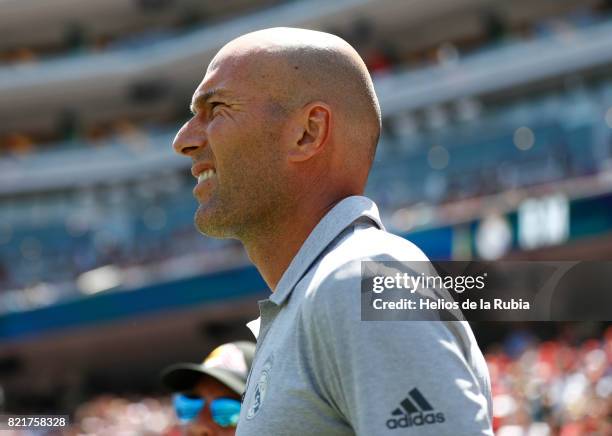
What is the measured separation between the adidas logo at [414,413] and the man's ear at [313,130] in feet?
1.66

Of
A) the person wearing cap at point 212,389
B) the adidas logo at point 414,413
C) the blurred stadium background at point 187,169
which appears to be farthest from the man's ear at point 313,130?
the blurred stadium background at point 187,169

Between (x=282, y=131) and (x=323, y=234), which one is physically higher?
(x=282, y=131)

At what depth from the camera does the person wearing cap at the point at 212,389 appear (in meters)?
2.86

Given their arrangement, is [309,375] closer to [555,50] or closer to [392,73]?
[555,50]

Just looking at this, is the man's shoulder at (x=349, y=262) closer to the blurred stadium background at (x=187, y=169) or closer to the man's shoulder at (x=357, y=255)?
the man's shoulder at (x=357, y=255)

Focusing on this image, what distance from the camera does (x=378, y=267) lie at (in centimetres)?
140

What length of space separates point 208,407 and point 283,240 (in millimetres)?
1342

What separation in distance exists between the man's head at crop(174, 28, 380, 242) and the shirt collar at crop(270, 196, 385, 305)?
7 centimetres

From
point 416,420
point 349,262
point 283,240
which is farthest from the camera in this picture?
point 283,240

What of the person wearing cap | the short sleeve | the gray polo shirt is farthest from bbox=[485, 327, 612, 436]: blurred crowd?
the short sleeve

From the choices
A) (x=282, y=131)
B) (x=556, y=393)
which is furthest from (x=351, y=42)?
(x=282, y=131)

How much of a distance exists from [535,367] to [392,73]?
14.1 metres

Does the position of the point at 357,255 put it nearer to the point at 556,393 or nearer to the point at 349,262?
the point at 349,262

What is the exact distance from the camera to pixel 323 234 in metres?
1.59
